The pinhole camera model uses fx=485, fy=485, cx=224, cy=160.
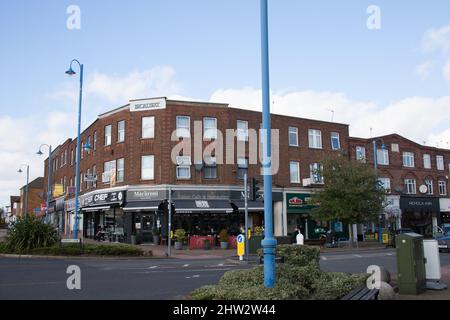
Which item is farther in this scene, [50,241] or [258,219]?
[258,219]

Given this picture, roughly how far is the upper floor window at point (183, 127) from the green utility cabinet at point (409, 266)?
82.4 ft

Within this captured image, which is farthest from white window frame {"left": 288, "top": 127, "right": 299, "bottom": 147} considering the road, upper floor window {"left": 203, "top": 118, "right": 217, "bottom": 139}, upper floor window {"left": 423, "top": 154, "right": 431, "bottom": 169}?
the road

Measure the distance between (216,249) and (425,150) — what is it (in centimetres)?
2764

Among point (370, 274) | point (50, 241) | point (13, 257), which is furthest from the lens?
point (50, 241)

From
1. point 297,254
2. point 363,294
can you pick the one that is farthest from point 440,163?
point 363,294

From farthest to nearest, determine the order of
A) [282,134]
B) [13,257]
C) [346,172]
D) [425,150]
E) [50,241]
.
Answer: [425,150]
[282,134]
[346,172]
[50,241]
[13,257]

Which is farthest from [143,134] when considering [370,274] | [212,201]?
[370,274]

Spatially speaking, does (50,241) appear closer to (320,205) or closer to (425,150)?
(320,205)

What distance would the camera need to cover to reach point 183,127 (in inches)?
1371

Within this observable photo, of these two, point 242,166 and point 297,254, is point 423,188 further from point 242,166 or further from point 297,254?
point 297,254

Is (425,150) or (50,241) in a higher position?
(425,150)

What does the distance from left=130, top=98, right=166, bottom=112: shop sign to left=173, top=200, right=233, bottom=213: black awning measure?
6.94 m

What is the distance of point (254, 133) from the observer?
36.7m

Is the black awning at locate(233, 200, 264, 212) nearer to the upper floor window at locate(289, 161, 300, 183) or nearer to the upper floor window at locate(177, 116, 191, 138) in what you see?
the upper floor window at locate(289, 161, 300, 183)
